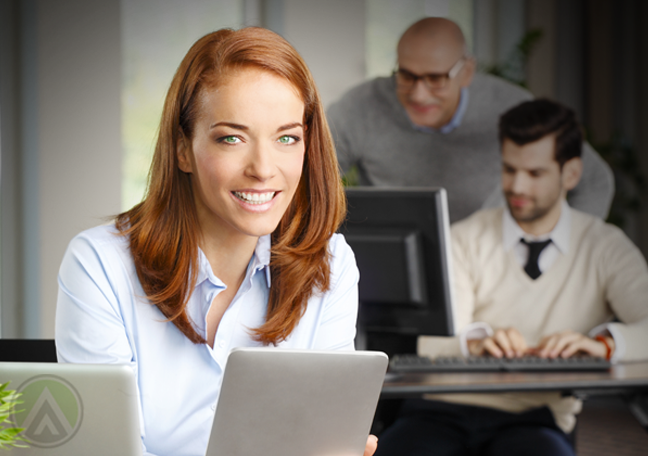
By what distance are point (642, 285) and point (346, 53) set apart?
6.60 ft

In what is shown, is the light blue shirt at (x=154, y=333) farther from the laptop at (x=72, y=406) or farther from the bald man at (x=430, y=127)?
the bald man at (x=430, y=127)

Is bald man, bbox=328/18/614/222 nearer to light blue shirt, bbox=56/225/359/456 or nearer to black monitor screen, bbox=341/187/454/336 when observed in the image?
black monitor screen, bbox=341/187/454/336

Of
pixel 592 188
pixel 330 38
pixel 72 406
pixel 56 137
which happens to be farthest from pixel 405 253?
pixel 330 38

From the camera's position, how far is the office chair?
1.06 metres

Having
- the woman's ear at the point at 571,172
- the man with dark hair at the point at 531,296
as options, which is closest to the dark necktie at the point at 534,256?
the man with dark hair at the point at 531,296

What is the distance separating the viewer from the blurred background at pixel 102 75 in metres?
2.70

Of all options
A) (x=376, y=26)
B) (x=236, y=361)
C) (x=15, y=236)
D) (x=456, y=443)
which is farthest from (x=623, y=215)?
(x=236, y=361)

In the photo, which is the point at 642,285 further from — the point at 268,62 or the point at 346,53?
the point at 346,53

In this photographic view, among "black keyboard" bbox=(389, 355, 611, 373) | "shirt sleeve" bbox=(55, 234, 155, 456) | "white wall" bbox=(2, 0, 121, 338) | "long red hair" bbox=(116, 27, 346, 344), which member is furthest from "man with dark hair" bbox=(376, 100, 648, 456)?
"white wall" bbox=(2, 0, 121, 338)

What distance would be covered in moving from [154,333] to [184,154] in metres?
0.30

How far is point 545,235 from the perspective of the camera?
2482 mm

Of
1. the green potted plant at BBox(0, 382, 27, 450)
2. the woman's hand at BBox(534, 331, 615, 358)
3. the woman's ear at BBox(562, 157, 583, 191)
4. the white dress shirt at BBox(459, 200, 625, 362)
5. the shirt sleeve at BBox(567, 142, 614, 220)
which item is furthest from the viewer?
the shirt sleeve at BBox(567, 142, 614, 220)

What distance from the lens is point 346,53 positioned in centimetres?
340

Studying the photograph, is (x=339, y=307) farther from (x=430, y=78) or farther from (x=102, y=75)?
(x=102, y=75)
